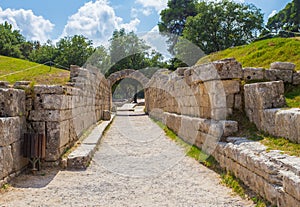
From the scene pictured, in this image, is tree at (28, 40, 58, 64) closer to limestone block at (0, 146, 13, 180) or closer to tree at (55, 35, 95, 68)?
tree at (55, 35, 95, 68)

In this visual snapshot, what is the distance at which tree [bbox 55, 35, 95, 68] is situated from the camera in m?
39.5

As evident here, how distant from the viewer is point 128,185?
5215mm

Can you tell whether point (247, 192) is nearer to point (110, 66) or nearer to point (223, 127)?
point (223, 127)

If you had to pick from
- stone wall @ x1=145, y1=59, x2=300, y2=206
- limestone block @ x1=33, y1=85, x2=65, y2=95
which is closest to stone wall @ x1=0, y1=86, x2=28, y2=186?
limestone block @ x1=33, y1=85, x2=65, y2=95

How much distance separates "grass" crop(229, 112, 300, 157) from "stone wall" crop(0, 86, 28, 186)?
4.17 m

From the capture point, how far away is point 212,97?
22.6ft

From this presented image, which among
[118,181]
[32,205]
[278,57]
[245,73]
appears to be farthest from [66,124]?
[278,57]

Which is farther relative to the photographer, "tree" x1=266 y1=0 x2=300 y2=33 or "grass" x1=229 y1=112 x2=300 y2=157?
"tree" x1=266 y1=0 x2=300 y2=33

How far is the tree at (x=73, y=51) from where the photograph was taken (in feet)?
129

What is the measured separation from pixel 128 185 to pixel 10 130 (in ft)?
7.36

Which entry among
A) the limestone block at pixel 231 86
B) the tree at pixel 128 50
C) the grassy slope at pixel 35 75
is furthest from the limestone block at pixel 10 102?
the tree at pixel 128 50

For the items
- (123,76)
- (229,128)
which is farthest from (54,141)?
(123,76)

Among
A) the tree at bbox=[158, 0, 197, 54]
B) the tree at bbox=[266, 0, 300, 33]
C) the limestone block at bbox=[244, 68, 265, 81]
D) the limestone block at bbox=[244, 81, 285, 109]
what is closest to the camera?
the limestone block at bbox=[244, 81, 285, 109]

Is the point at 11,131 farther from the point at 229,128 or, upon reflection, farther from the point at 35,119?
the point at 229,128
